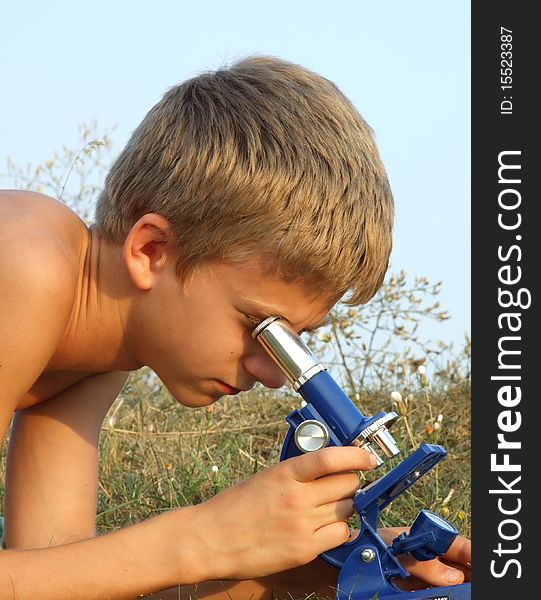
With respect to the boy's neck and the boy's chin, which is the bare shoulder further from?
the boy's chin

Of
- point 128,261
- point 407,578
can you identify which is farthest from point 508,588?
point 128,261

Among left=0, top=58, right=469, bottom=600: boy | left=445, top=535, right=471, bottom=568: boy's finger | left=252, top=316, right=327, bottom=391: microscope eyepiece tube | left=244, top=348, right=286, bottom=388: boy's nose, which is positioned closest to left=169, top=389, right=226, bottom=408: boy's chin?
left=0, top=58, right=469, bottom=600: boy

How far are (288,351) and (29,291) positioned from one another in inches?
23.0

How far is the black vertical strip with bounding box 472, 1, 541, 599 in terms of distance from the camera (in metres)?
2.40

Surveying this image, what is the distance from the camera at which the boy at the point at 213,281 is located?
7.51 feet

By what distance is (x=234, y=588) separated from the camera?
2.59m

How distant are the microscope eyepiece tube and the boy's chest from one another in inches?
33.6

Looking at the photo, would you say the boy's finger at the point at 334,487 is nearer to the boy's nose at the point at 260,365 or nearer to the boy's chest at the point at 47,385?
the boy's nose at the point at 260,365

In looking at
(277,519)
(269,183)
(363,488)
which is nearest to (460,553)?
(363,488)

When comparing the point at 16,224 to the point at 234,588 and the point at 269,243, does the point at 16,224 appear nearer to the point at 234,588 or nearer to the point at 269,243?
the point at 269,243

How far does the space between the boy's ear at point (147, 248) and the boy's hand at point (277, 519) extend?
561 mm

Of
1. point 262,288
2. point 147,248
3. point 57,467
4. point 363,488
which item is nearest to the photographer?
point 363,488

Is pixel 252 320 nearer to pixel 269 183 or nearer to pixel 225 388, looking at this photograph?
pixel 225 388

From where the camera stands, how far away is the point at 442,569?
2.42 meters
